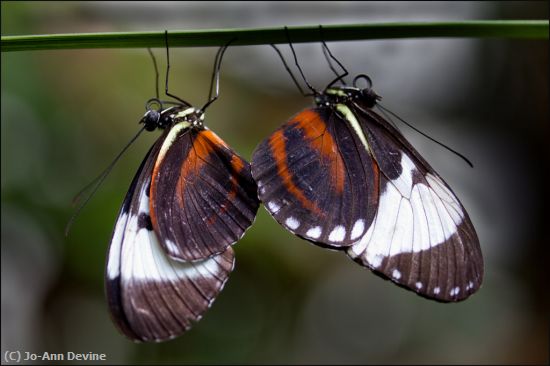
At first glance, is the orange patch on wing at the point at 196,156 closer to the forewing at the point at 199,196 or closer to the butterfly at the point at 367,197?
the forewing at the point at 199,196

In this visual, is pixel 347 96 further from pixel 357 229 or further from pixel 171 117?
pixel 171 117

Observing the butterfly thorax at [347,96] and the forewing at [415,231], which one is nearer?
the forewing at [415,231]

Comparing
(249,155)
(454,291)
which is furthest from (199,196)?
(249,155)

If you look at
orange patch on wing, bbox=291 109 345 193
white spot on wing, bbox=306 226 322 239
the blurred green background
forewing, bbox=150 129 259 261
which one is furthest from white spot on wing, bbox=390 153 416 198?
the blurred green background

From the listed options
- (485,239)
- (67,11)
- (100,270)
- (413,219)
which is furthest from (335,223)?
(485,239)

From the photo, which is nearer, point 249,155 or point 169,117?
point 169,117

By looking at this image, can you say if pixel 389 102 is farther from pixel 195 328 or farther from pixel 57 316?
pixel 57 316

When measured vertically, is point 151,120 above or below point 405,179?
above

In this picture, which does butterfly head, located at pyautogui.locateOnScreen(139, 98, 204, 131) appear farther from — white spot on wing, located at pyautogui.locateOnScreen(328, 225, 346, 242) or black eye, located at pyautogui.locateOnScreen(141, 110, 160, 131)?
white spot on wing, located at pyautogui.locateOnScreen(328, 225, 346, 242)

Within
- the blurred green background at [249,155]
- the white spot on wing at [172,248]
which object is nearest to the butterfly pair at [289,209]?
the white spot on wing at [172,248]
